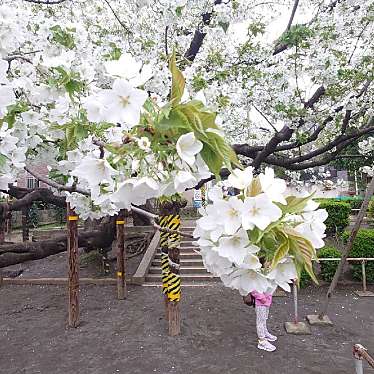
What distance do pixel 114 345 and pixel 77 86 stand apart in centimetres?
492

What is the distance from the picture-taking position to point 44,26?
3.26 meters

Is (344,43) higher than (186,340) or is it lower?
higher

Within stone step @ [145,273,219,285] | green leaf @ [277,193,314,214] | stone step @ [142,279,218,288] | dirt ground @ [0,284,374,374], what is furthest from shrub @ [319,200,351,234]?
green leaf @ [277,193,314,214]

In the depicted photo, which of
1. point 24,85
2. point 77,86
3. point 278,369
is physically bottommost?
point 278,369

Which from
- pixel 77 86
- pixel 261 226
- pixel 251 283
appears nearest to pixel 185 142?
pixel 261 226

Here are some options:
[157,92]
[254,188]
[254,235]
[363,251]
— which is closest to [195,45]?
[157,92]

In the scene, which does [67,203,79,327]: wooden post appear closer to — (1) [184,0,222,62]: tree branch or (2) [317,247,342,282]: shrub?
(1) [184,0,222,62]: tree branch

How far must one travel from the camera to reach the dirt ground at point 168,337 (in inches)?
206

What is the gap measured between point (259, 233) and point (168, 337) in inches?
219

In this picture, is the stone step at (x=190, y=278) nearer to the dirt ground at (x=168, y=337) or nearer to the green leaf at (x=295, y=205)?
the dirt ground at (x=168, y=337)

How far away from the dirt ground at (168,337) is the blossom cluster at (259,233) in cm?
433

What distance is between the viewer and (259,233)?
3.42 feet

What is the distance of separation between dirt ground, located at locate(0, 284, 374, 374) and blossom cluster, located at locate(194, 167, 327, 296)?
170 inches

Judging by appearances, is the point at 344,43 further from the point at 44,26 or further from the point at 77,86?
the point at 77,86
